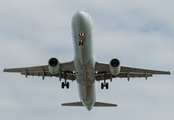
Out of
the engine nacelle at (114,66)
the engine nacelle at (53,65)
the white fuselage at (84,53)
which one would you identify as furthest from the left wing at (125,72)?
the engine nacelle at (53,65)

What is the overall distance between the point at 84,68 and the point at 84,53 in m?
2.14

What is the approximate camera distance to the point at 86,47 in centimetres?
2305

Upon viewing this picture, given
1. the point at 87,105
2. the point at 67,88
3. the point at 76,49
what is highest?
the point at 76,49

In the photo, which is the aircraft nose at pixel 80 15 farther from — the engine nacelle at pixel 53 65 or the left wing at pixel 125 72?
Result: the left wing at pixel 125 72

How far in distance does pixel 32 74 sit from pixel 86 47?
10822 millimetres

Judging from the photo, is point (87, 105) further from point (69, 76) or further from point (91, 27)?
point (91, 27)

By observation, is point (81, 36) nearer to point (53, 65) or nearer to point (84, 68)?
point (84, 68)

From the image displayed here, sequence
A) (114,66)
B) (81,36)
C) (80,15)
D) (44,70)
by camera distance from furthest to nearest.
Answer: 1. (44,70)
2. (114,66)
3. (81,36)
4. (80,15)

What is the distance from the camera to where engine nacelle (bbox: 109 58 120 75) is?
24194 millimetres

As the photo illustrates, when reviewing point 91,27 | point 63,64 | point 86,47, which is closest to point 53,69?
point 63,64

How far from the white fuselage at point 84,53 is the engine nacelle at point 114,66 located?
197 centimetres

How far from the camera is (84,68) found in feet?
81.8

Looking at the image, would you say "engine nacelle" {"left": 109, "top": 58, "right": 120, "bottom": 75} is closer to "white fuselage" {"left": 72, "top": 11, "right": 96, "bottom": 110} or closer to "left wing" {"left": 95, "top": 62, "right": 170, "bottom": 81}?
"white fuselage" {"left": 72, "top": 11, "right": 96, "bottom": 110}

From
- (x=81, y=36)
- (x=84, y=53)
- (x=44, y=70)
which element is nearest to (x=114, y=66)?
(x=84, y=53)
